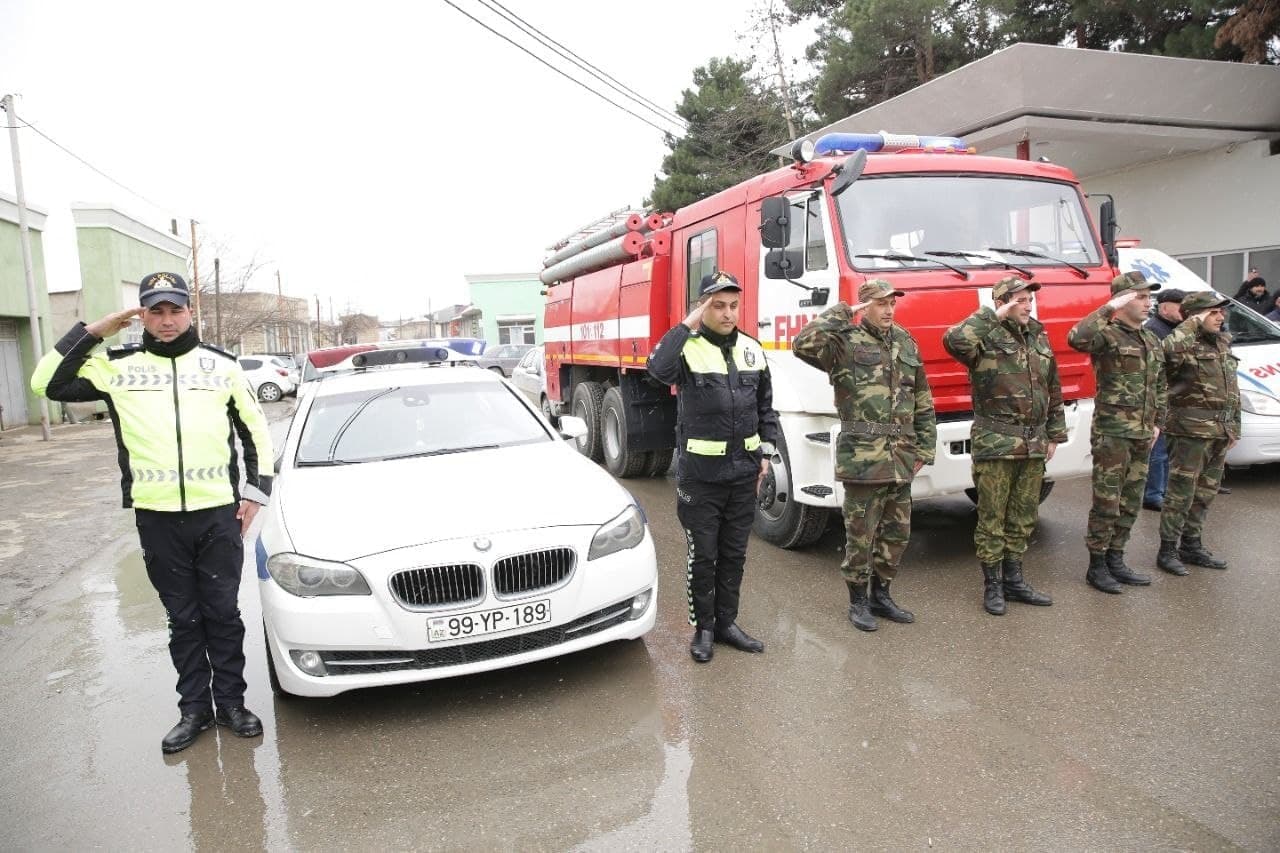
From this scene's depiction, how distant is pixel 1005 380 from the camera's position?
15.5ft

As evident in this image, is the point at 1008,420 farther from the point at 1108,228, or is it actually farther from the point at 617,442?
the point at 617,442

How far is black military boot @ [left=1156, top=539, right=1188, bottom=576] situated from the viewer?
17.3 feet

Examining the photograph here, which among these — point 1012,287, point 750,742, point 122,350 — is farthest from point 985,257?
point 122,350

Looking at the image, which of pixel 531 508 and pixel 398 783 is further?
pixel 531 508

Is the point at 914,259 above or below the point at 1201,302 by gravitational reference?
above

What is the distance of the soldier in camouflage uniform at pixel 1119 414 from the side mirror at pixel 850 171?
60.3 inches

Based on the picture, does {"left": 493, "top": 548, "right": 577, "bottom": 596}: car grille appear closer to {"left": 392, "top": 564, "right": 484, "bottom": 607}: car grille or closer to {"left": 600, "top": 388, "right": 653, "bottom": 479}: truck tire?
{"left": 392, "top": 564, "right": 484, "bottom": 607}: car grille

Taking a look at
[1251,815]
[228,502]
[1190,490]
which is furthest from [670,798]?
[1190,490]

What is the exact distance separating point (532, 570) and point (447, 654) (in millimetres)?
491

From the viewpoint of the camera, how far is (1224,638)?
168 inches

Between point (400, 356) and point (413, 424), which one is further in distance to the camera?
point (400, 356)

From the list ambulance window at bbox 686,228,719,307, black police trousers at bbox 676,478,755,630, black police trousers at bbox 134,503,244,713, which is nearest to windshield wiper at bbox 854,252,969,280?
ambulance window at bbox 686,228,719,307

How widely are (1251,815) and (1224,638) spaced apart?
1.72 meters

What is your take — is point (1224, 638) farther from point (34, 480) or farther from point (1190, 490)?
point (34, 480)
